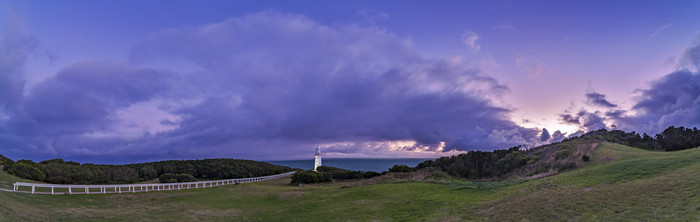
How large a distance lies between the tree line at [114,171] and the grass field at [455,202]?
20.8 feet

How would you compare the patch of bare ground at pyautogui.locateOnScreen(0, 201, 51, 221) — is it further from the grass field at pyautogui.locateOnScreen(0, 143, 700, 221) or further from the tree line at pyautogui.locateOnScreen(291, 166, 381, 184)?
the tree line at pyautogui.locateOnScreen(291, 166, 381, 184)

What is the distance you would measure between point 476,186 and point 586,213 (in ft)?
39.9

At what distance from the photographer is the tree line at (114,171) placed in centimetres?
3228

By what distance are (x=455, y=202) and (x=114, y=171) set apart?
4629 cm

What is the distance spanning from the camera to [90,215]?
18.7 metres

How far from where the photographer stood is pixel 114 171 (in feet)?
150

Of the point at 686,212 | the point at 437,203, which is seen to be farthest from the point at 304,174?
the point at 686,212

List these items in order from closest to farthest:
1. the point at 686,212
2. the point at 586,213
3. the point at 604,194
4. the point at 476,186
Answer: the point at 686,212 → the point at 586,213 → the point at 604,194 → the point at 476,186

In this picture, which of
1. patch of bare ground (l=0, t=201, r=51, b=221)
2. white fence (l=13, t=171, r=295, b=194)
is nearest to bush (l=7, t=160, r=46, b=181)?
white fence (l=13, t=171, r=295, b=194)

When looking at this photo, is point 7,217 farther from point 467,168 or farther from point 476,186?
point 467,168

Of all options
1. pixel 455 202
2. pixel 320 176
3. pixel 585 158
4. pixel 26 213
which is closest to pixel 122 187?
pixel 26 213

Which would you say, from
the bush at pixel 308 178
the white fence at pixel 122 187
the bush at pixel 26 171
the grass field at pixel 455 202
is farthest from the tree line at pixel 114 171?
the bush at pixel 308 178

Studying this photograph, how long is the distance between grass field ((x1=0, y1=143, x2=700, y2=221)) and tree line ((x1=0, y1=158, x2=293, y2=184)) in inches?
249

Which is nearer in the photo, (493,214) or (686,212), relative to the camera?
(686,212)
